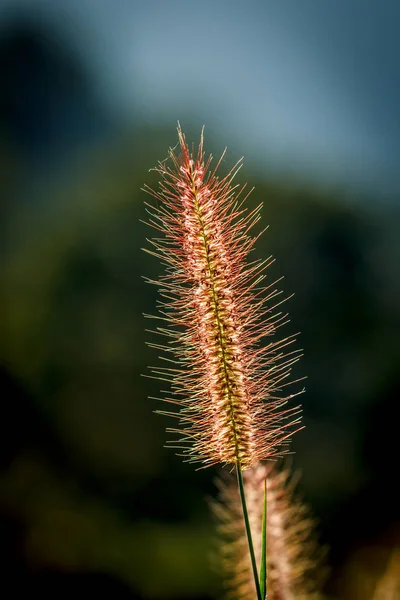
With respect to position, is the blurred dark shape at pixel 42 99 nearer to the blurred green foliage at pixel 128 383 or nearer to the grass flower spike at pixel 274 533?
the blurred green foliage at pixel 128 383

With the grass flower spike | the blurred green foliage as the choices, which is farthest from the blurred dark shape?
the grass flower spike

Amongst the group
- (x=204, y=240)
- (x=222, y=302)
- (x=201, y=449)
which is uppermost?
(x=204, y=240)

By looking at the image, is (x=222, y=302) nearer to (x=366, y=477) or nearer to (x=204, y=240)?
(x=204, y=240)

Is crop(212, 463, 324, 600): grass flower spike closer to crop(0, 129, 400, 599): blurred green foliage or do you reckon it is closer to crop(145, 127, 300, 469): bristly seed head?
crop(145, 127, 300, 469): bristly seed head

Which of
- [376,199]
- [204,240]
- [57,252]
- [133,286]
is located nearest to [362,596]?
[204,240]

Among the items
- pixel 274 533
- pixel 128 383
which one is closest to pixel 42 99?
pixel 128 383

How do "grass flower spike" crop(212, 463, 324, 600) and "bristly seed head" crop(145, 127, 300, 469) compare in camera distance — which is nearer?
"bristly seed head" crop(145, 127, 300, 469)

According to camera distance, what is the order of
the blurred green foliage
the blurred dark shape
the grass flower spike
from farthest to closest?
the blurred dark shape → the blurred green foliage → the grass flower spike

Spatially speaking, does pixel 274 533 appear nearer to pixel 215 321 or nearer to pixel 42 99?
pixel 215 321
